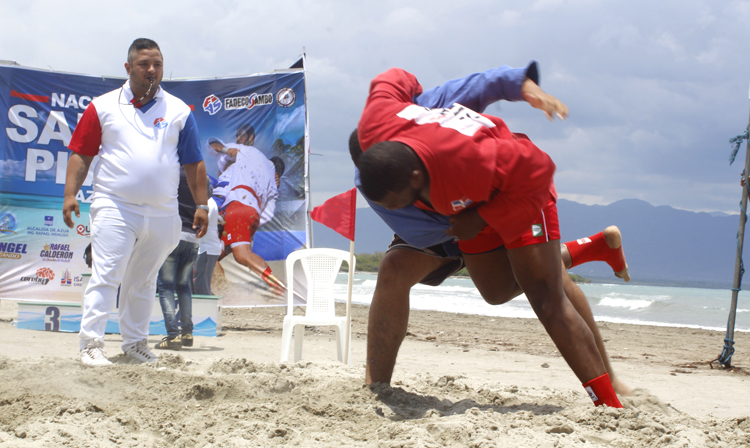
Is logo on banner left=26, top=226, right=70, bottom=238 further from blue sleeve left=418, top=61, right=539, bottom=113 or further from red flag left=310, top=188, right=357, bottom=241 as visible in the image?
blue sleeve left=418, top=61, right=539, bottom=113

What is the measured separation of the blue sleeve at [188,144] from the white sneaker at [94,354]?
115 cm

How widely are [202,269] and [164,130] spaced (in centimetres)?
440

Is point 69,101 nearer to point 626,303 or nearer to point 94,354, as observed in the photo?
point 94,354

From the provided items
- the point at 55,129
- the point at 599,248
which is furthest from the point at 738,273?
the point at 55,129

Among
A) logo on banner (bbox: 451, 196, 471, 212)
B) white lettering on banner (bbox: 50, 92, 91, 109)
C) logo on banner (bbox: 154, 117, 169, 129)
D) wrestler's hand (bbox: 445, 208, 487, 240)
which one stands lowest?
wrestler's hand (bbox: 445, 208, 487, 240)

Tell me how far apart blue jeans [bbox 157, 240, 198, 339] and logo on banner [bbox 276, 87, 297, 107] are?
2718 millimetres

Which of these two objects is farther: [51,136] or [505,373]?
[51,136]

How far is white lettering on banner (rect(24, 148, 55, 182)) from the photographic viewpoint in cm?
719

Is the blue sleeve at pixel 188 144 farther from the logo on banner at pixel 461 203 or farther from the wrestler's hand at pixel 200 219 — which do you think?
the logo on banner at pixel 461 203

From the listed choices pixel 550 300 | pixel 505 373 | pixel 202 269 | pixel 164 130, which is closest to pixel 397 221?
pixel 550 300

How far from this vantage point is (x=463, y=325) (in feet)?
29.7

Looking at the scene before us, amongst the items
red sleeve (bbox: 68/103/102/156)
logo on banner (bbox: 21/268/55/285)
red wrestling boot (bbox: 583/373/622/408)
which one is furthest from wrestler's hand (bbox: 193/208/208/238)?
logo on banner (bbox: 21/268/55/285)

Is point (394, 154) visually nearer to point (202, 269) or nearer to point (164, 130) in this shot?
point (164, 130)

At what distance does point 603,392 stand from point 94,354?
7.77 ft
